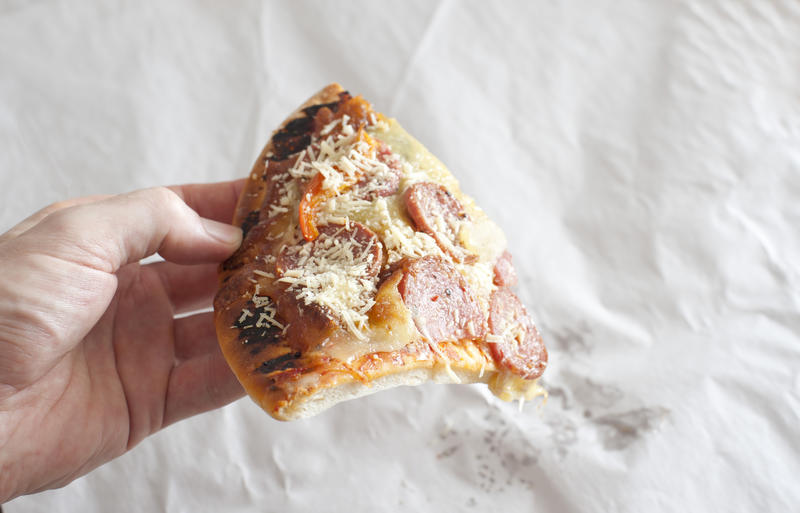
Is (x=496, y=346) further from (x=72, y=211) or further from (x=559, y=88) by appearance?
(x=559, y=88)

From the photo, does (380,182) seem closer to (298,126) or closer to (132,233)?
(298,126)

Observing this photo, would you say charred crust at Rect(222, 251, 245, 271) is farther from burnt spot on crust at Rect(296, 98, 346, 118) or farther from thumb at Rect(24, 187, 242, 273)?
burnt spot on crust at Rect(296, 98, 346, 118)

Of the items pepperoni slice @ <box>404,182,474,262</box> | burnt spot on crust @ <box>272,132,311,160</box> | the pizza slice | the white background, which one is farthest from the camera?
the white background

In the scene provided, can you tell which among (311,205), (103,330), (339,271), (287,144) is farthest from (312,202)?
(103,330)

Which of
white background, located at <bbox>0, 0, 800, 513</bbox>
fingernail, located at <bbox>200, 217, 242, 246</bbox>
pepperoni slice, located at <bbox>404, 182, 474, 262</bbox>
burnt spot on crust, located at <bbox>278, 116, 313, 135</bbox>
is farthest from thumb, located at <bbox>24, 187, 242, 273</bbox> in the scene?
white background, located at <bbox>0, 0, 800, 513</bbox>

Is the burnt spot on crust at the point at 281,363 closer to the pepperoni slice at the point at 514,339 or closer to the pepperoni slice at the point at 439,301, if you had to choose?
the pepperoni slice at the point at 439,301

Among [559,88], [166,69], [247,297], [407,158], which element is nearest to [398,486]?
[247,297]
